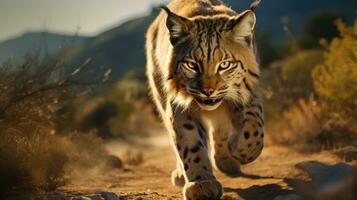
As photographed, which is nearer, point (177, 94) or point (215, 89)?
point (215, 89)

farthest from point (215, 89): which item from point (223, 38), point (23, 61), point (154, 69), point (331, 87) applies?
point (331, 87)

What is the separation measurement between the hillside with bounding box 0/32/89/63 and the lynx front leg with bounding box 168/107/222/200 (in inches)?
112

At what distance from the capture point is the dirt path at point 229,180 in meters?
7.11

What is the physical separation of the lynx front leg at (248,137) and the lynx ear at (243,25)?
2.68 feet

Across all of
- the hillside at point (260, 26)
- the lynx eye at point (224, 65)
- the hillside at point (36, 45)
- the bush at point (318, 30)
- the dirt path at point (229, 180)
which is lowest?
the dirt path at point (229, 180)

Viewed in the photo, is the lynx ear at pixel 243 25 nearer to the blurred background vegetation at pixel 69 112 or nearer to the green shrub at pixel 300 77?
the blurred background vegetation at pixel 69 112

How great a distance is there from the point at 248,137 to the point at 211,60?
103cm

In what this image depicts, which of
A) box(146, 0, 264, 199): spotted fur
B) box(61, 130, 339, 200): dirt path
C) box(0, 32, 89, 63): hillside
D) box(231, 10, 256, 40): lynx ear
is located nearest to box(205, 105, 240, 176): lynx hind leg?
box(61, 130, 339, 200): dirt path

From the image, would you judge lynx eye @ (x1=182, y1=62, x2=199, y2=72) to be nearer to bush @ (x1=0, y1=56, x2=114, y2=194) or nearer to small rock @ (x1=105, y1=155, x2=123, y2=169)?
bush @ (x1=0, y1=56, x2=114, y2=194)

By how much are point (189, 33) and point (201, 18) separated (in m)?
0.40

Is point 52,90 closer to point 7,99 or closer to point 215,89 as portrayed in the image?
point 7,99

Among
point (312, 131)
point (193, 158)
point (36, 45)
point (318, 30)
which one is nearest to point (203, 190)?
point (193, 158)

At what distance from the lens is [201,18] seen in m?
7.32

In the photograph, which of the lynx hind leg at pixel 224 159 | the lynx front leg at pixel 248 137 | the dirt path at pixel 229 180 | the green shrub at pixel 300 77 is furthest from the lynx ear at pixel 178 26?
the green shrub at pixel 300 77
